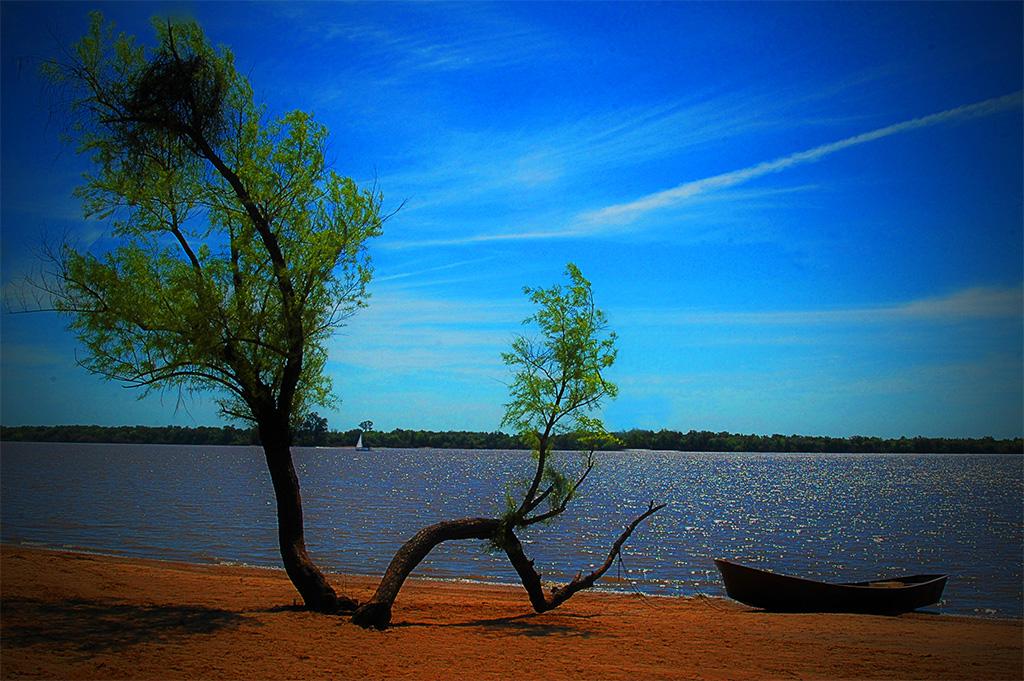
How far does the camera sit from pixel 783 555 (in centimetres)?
2928

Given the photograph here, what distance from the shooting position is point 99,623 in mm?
10750

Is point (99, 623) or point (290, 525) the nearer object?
point (99, 623)

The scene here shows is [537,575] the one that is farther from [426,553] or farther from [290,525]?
[290,525]

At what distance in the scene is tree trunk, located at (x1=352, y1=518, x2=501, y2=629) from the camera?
11547mm

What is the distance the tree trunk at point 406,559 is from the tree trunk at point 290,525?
93 cm

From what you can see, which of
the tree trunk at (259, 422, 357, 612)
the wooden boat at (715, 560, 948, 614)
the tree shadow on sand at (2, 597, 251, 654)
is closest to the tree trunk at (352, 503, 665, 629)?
the tree trunk at (259, 422, 357, 612)

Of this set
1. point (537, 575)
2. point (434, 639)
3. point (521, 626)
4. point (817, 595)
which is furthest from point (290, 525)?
point (817, 595)

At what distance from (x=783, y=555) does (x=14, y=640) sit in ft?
91.6

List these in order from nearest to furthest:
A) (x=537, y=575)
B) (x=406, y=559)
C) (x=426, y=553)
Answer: (x=406, y=559), (x=426, y=553), (x=537, y=575)

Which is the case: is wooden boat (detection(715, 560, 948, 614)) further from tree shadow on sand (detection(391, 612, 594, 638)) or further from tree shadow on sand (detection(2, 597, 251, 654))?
tree shadow on sand (detection(2, 597, 251, 654))

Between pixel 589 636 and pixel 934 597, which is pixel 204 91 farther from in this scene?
pixel 934 597

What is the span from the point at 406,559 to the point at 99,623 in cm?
500

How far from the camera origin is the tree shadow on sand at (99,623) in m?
9.59

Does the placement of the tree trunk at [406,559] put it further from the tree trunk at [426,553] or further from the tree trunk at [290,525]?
the tree trunk at [290,525]
